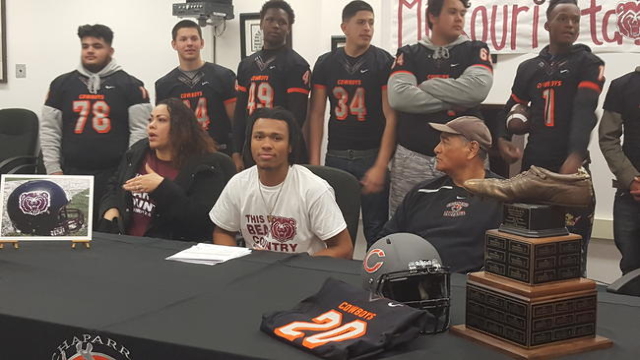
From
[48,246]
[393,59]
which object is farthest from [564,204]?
[393,59]

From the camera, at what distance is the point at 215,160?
122 inches

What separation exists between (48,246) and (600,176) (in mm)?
2956

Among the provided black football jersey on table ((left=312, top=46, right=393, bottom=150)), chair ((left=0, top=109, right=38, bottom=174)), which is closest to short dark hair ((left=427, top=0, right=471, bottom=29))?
black football jersey on table ((left=312, top=46, right=393, bottom=150))

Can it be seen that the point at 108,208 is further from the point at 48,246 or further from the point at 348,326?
the point at 348,326

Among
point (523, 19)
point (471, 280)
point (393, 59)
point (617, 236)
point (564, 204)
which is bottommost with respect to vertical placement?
point (617, 236)

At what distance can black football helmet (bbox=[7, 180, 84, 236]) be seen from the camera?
231 cm

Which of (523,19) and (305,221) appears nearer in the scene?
(305,221)

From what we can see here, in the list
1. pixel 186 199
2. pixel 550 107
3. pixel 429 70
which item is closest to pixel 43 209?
pixel 186 199

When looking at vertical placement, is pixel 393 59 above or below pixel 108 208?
above

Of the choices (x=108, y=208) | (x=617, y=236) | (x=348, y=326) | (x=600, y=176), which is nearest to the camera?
(x=348, y=326)

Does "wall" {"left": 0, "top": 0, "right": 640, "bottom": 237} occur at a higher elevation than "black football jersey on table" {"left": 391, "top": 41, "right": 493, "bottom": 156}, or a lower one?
higher

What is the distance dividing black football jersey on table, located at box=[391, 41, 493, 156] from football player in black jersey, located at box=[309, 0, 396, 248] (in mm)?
154

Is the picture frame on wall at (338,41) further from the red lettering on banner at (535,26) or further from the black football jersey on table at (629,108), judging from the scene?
the black football jersey on table at (629,108)

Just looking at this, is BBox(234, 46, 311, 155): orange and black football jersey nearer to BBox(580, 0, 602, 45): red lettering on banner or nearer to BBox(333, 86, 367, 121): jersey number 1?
BBox(333, 86, 367, 121): jersey number 1
